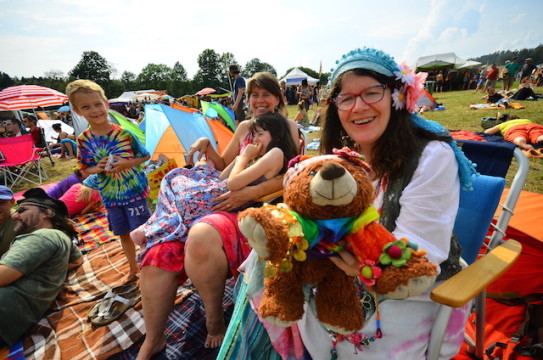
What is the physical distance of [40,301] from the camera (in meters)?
2.27

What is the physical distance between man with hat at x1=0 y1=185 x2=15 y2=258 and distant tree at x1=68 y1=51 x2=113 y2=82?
62.7 metres

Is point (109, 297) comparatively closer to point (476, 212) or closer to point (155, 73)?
point (476, 212)

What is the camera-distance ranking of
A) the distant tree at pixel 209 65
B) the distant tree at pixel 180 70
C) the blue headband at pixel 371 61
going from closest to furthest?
the blue headband at pixel 371 61 < the distant tree at pixel 209 65 < the distant tree at pixel 180 70

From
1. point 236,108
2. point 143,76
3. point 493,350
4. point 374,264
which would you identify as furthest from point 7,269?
point 143,76

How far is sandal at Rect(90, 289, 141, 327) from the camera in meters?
2.24

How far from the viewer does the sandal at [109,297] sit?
2.35m

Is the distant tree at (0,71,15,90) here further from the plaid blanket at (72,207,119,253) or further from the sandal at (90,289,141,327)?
the sandal at (90,289,141,327)

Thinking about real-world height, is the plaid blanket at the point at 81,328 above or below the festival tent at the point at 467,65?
below

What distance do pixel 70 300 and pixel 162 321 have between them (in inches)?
59.0

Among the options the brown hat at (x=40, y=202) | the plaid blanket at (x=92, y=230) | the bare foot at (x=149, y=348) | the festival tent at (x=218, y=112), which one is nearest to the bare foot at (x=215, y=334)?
the bare foot at (x=149, y=348)

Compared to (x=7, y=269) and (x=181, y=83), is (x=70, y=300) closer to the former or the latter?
(x=7, y=269)

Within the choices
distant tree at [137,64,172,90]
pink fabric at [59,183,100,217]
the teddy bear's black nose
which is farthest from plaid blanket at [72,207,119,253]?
distant tree at [137,64,172,90]

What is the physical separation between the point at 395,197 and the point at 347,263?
1.52ft

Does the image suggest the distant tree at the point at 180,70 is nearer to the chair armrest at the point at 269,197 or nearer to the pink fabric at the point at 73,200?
the pink fabric at the point at 73,200
